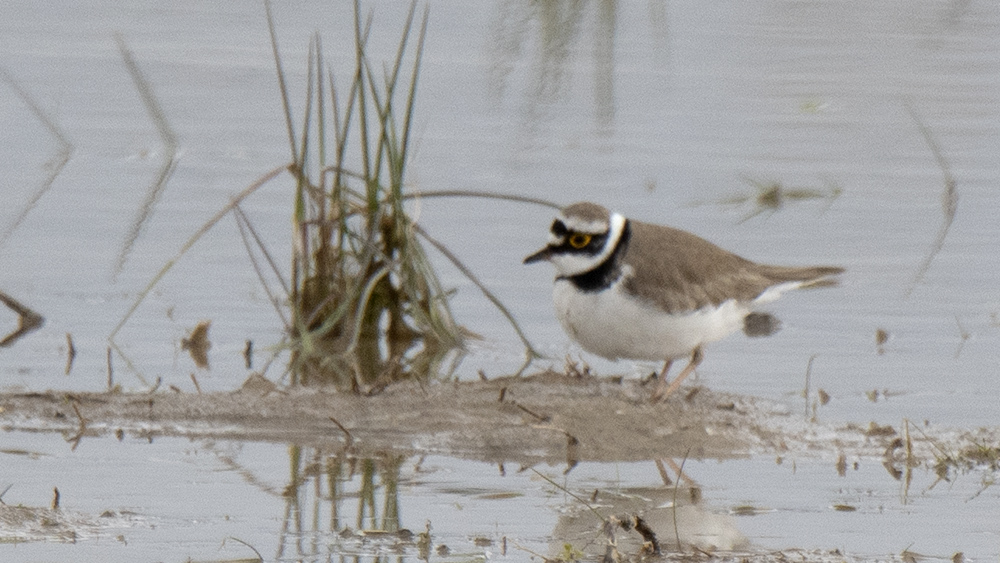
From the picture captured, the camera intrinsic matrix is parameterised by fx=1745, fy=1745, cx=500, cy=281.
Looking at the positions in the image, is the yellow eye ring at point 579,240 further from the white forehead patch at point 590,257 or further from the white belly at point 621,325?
the white belly at point 621,325

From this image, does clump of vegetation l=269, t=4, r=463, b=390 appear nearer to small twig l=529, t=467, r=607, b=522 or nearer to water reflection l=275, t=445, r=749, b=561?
water reflection l=275, t=445, r=749, b=561

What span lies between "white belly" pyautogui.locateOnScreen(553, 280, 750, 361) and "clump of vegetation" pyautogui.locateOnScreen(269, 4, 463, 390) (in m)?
0.75

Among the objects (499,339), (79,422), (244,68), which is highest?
(244,68)

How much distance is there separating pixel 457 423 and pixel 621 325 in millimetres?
807

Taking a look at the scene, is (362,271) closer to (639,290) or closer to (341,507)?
(639,290)

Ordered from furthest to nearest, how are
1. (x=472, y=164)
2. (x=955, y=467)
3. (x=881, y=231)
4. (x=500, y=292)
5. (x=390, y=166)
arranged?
(x=472, y=164) < (x=881, y=231) < (x=500, y=292) < (x=390, y=166) < (x=955, y=467)

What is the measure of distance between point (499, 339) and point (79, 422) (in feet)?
7.18

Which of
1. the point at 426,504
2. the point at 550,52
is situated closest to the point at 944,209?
the point at 550,52

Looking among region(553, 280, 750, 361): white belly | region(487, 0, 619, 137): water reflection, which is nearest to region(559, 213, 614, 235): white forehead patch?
region(553, 280, 750, 361): white belly

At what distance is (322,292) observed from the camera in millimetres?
7246

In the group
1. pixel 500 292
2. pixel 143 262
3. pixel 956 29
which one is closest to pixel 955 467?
pixel 500 292

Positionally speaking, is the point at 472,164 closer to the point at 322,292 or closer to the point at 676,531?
the point at 322,292

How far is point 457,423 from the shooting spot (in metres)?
5.98

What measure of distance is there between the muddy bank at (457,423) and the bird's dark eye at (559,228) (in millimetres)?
716
